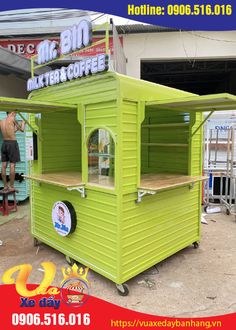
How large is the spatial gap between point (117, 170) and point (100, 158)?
74 cm

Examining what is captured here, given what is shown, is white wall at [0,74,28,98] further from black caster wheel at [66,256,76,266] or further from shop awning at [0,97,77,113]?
black caster wheel at [66,256,76,266]

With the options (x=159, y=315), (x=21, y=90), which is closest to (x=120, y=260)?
(x=159, y=315)

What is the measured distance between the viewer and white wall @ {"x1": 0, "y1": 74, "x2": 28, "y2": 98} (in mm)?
9008

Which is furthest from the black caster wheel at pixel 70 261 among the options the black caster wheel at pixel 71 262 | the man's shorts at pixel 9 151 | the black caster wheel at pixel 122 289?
the man's shorts at pixel 9 151

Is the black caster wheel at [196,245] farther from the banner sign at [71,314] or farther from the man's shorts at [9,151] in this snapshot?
the man's shorts at [9,151]

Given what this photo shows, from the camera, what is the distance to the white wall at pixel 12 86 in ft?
29.6

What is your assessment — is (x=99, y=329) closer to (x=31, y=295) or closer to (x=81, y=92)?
(x=31, y=295)

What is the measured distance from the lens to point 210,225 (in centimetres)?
586

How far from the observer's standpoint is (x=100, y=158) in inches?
154

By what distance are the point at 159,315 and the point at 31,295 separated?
1494 mm

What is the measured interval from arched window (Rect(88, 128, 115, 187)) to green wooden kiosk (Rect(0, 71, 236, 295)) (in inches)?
0.6

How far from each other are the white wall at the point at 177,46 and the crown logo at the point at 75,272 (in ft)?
23.6

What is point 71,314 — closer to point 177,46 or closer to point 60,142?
point 60,142

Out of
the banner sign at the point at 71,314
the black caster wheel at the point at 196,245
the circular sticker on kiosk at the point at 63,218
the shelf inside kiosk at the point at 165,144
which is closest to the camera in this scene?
the banner sign at the point at 71,314
